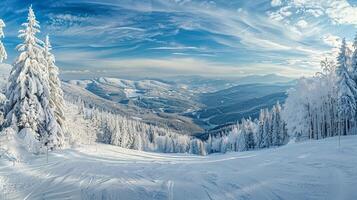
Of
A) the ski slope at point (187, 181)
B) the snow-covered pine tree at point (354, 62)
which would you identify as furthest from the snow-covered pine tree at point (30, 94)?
the snow-covered pine tree at point (354, 62)

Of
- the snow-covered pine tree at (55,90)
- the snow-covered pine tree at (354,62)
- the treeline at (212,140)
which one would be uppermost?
the snow-covered pine tree at (354,62)

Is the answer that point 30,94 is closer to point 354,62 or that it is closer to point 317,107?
point 354,62

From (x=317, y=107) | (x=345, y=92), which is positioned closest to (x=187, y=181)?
(x=345, y=92)

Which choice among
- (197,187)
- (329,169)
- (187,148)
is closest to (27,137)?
(197,187)

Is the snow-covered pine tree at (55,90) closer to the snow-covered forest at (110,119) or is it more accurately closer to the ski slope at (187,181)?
the snow-covered forest at (110,119)

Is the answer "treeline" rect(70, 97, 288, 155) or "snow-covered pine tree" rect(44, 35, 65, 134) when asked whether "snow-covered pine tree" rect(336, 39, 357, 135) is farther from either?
"snow-covered pine tree" rect(44, 35, 65, 134)

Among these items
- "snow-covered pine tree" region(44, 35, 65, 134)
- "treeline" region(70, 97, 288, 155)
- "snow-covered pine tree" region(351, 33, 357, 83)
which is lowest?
"treeline" region(70, 97, 288, 155)

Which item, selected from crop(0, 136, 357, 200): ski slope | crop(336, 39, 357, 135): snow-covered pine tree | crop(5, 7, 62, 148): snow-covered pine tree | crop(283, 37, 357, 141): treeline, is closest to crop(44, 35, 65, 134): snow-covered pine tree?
crop(5, 7, 62, 148): snow-covered pine tree
